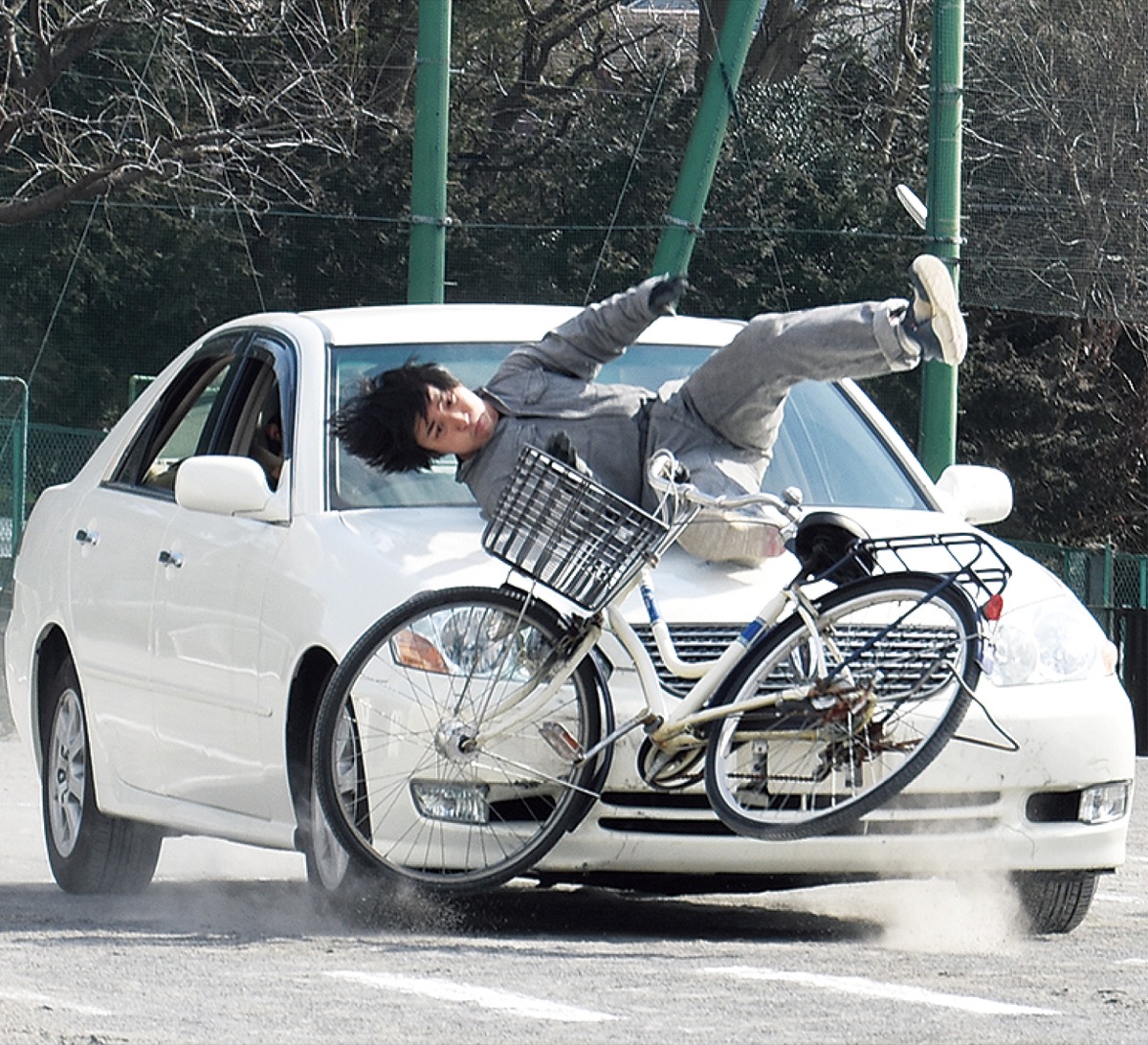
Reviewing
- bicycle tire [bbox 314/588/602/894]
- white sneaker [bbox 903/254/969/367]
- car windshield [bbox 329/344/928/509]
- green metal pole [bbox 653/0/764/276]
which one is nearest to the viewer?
white sneaker [bbox 903/254/969/367]

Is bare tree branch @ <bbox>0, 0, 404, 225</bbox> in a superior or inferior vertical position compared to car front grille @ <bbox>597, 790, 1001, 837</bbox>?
superior

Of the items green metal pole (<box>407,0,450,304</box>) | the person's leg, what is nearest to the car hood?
the person's leg

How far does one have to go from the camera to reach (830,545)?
6.75 m

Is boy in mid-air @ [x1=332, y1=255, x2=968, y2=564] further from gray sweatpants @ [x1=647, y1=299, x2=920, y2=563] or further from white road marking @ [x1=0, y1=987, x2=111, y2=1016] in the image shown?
white road marking @ [x1=0, y1=987, x2=111, y2=1016]

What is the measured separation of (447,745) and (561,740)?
0.27 metres

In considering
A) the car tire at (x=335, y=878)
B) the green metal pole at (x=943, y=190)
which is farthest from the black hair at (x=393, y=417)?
the green metal pole at (x=943, y=190)

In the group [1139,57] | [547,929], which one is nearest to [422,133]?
[547,929]

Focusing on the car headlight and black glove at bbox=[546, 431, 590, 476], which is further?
the car headlight

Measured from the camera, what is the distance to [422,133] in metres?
16.8

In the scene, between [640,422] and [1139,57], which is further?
[1139,57]

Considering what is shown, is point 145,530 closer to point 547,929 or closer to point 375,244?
point 547,929

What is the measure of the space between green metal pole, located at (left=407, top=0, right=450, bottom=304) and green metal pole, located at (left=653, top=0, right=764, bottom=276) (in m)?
1.51

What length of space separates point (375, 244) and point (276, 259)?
1.02 meters

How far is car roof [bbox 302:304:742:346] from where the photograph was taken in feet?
26.2
